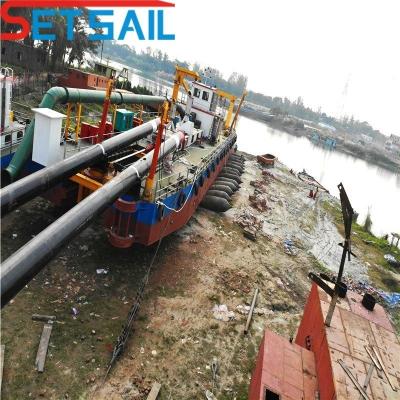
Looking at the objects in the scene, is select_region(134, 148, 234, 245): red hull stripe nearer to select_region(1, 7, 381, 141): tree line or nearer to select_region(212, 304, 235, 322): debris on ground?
select_region(212, 304, 235, 322): debris on ground

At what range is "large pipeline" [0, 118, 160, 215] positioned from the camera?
645 cm

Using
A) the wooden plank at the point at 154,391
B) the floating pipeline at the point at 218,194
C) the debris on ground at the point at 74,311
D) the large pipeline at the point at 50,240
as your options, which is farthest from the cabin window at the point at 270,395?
the floating pipeline at the point at 218,194

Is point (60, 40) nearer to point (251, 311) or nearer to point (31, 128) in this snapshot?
point (31, 128)

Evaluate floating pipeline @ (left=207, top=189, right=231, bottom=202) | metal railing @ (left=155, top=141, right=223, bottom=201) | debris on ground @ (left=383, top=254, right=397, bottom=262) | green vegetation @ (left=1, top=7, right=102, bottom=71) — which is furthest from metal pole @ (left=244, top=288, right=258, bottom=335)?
green vegetation @ (left=1, top=7, right=102, bottom=71)

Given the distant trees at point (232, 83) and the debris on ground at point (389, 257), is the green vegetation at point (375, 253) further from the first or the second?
the distant trees at point (232, 83)

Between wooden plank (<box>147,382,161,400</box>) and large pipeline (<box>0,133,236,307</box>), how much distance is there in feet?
9.78

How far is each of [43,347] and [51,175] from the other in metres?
3.41

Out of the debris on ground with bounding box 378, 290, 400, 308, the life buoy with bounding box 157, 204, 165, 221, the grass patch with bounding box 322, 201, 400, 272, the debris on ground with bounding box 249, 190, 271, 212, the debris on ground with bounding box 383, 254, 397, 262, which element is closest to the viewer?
the life buoy with bounding box 157, 204, 165, 221

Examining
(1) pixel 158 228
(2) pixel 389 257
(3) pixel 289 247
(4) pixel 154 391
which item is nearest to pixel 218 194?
(3) pixel 289 247

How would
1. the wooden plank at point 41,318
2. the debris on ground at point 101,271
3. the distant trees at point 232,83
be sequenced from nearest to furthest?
the wooden plank at point 41,318 < the debris on ground at point 101,271 < the distant trees at point 232,83

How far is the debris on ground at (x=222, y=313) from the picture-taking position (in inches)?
343

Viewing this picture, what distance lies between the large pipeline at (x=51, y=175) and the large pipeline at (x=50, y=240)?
1118mm

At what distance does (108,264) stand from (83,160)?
288cm

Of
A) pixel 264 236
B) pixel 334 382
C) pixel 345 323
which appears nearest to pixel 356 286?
pixel 264 236
